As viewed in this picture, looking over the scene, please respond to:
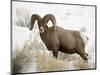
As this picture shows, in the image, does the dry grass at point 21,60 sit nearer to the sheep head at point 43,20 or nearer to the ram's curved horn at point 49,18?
A: the sheep head at point 43,20

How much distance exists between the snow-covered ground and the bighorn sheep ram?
0.16 feet

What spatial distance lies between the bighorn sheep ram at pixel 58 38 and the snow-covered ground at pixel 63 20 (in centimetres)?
5

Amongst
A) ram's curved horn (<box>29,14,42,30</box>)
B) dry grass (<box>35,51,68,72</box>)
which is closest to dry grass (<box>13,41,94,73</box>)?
dry grass (<box>35,51,68,72</box>)

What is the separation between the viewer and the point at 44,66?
242cm

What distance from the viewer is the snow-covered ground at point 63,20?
91.1 inches

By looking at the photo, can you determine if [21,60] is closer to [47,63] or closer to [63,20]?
[47,63]

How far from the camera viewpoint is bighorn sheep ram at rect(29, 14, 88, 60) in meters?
2.43

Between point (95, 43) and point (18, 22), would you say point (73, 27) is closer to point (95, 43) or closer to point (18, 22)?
point (95, 43)

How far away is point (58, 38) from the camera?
2492mm

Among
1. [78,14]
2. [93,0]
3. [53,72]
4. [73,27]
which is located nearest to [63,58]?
[53,72]

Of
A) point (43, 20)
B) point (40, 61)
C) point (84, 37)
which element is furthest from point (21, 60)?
point (84, 37)

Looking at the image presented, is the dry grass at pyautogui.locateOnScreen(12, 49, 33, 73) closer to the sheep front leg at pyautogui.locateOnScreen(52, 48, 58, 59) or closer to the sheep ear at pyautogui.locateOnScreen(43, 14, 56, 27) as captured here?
the sheep front leg at pyautogui.locateOnScreen(52, 48, 58, 59)

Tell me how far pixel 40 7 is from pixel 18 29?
35cm

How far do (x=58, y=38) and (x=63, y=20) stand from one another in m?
0.22
